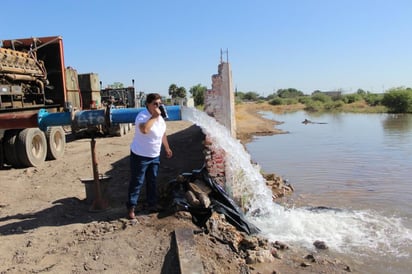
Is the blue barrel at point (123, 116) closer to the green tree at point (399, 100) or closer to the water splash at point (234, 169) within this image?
the water splash at point (234, 169)

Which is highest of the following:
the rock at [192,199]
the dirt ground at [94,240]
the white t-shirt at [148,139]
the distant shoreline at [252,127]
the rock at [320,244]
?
the white t-shirt at [148,139]

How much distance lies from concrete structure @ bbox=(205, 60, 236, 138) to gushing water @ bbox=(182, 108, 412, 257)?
159mm

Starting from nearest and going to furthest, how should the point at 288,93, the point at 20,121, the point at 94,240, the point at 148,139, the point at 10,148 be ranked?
the point at 94,240 → the point at 148,139 → the point at 20,121 → the point at 10,148 → the point at 288,93

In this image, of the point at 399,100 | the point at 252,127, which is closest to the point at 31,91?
the point at 252,127

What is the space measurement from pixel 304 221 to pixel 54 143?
733 cm

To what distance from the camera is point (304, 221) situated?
702cm

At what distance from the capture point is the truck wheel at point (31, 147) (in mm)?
9547

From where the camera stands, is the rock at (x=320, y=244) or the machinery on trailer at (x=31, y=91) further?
the machinery on trailer at (x=31, y=91)

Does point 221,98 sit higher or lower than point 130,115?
higher

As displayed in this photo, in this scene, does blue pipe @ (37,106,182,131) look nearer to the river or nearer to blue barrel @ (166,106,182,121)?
blue barrel @ (166,106,182,121)

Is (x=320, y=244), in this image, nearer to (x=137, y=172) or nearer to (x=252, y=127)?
(x=137, y=172)

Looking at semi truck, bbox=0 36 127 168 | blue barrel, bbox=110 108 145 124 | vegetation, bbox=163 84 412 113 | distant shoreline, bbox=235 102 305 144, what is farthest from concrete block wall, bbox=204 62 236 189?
vegetation, bbox=163 84 412 113

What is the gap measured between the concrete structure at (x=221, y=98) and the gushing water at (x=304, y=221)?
0.52ft

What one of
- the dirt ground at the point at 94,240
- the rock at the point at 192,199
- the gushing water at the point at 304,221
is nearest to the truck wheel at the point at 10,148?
the dirt ground at the point at 94,240
